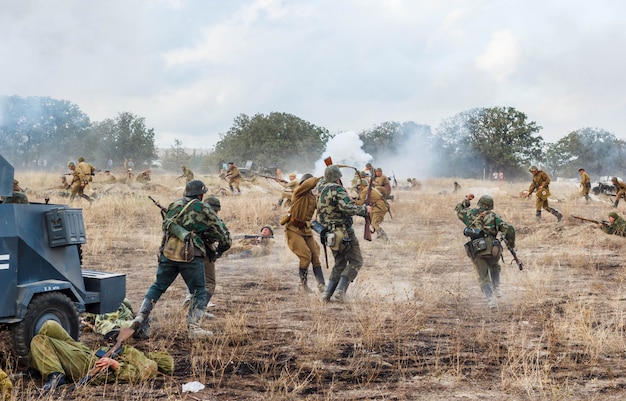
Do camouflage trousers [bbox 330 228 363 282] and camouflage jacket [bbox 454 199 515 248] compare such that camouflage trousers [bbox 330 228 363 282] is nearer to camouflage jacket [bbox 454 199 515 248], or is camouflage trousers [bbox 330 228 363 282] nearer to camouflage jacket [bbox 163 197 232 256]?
camouflage jacket [bbox 454 199 515 248]

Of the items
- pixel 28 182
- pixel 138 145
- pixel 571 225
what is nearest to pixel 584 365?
pixel 571 225

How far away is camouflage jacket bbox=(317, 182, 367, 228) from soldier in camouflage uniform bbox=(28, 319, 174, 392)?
3811 millimetres

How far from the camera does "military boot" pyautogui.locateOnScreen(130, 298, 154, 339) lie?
634 centimetres

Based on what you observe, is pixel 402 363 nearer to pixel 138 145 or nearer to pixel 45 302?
pixel 45 302

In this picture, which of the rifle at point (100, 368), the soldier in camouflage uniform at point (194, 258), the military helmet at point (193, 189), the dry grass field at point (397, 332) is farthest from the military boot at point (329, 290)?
the rifle at point (100, 368)

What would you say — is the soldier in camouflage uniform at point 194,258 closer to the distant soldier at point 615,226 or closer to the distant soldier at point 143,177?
the distant soldier at point 615,226

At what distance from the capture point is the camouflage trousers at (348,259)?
873cm

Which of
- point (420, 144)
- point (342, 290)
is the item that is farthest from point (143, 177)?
point (420, 144)

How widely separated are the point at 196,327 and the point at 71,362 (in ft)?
5.32

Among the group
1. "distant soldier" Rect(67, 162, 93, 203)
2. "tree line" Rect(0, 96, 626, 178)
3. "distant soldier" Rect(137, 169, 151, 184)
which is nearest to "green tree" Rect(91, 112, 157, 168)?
"tree line" Rect(0, 96, 626, 178)

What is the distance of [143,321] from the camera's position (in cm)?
652

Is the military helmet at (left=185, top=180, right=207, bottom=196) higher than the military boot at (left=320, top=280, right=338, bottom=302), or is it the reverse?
the military helmet at (left=185, top=180, right=207, bottom=196)

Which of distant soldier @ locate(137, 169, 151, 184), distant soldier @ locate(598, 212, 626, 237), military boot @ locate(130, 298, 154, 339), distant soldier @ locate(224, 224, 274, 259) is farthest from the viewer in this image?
distant soldier @ locate(137, 169, 151, 184)

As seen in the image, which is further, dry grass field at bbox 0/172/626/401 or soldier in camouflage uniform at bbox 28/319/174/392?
dry grass field at bbox 0/172/626/401
